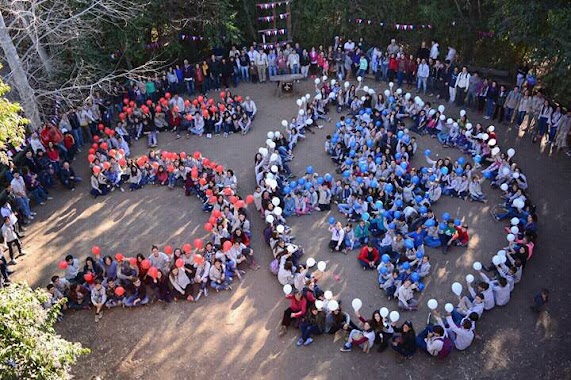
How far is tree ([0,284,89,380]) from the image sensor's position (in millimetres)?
6023

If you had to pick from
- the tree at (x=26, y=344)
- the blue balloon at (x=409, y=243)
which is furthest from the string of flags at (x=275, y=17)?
the tree at (x=26, y=344)

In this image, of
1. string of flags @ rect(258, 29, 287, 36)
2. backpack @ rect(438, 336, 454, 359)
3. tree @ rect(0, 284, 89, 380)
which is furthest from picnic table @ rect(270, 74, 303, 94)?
tree @ rect(0, 284, 89, 380)

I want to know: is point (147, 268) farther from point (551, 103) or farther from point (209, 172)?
point (551, 103)

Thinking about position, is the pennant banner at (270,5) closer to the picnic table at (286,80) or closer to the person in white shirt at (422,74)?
the picnic table at (286,80)

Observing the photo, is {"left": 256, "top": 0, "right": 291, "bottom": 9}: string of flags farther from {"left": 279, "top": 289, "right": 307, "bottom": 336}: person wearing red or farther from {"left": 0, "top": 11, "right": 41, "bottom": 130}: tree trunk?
{"left": 279, "top": 289, "right": 307, "bottom": 336}: person wearing red

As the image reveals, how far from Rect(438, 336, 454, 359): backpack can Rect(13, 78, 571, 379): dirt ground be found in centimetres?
18

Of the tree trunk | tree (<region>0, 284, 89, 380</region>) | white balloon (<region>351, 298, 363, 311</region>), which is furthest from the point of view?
the tree trunk

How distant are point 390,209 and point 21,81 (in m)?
11.5

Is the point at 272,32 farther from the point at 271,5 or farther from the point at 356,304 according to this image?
the point at 356,304

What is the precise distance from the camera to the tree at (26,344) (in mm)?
6023

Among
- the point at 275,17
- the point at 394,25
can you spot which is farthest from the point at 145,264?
the point at 394,25

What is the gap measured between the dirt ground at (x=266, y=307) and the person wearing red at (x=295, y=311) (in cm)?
20

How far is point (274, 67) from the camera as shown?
68.8 feet

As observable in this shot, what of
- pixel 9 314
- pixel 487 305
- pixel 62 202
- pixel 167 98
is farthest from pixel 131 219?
pixel 487 305
